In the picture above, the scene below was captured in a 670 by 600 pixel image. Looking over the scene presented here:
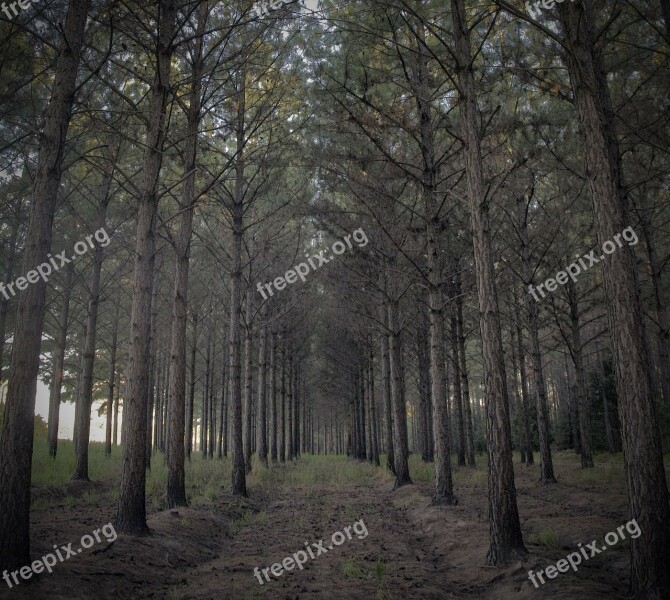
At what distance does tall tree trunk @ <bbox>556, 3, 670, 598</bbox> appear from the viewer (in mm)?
3729

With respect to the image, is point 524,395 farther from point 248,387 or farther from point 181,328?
point 181,328

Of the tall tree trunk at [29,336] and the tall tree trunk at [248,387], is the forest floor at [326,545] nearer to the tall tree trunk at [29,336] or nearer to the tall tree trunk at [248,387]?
the tall tree trunk at [29,336]

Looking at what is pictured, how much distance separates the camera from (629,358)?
4.07m

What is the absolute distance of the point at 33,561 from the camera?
4.39 meters

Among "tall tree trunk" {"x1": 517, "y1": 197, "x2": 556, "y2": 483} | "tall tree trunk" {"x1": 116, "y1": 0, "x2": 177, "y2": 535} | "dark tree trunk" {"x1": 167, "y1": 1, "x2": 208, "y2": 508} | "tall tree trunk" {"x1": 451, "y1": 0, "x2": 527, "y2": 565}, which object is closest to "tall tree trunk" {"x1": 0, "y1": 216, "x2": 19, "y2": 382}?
"dark tree trunk" {"x1": 167, "y1": 1, "x2": 208, "y2": 508}

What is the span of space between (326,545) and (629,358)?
181 inches

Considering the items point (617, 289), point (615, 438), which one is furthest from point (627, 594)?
point (615, 438)

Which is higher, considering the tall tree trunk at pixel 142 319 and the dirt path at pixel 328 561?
the tall tree trunk at pixel 142 319

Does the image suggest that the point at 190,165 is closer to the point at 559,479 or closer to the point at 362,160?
the point at 362,160

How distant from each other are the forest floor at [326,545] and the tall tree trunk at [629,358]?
477 mm

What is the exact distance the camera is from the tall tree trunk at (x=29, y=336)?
435cm

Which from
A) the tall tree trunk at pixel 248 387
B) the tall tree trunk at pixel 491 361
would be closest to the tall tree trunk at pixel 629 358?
the tall tree trunk at pixel 491 361

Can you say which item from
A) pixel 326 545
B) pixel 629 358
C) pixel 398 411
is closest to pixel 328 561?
pixel 326 545

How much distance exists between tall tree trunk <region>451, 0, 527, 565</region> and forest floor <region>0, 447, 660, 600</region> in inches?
13.4
